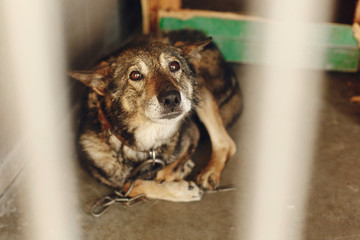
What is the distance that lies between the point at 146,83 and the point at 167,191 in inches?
28.7

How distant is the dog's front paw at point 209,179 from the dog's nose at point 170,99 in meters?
0.71

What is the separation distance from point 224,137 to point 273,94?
1071 mm

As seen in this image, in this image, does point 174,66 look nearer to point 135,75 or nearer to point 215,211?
point 135,75

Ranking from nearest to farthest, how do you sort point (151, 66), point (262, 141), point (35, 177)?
point (151, 66) → point (35, 177) → point (262, 141)

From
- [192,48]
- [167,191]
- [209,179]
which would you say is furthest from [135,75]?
[209,179]

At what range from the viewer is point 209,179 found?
285 centimetres

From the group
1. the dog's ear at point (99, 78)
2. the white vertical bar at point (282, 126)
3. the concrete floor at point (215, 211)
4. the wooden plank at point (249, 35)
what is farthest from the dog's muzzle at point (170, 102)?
the wooden plank at point (249, 35)

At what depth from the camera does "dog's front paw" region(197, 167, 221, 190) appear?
111 inches

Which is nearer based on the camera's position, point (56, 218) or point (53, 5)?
point (56, 218)

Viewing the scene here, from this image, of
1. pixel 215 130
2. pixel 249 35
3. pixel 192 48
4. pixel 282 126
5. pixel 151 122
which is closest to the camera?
pixel 151 122

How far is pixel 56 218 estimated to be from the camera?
8.44ft

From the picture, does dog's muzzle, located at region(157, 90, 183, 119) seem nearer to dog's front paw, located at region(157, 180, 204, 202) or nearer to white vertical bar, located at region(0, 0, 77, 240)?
dog's front paw, located at region(157, 180, 204, 202)

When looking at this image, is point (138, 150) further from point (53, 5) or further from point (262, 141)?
point (53, 5)

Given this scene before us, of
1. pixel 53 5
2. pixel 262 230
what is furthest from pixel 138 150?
pixel 53 5
